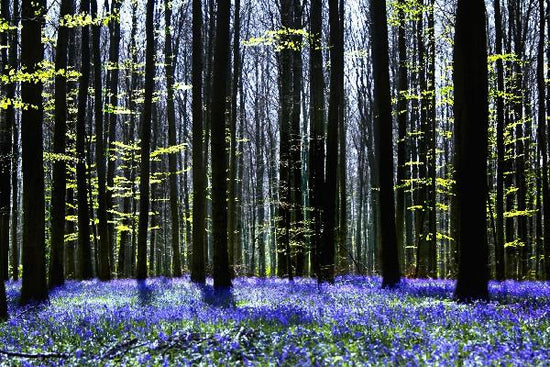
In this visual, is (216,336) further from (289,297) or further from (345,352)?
(289,297)

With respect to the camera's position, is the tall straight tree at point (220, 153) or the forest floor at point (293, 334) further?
the tall straight tree at point (220, 153)

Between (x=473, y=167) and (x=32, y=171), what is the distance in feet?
28.9

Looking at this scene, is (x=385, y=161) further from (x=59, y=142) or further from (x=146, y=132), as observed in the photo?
(x=146, y=132)

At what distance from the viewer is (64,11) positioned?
49.6 ft

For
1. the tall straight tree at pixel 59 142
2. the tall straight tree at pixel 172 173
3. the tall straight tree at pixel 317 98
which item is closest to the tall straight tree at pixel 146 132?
the tall straight tree at pixel 172 173

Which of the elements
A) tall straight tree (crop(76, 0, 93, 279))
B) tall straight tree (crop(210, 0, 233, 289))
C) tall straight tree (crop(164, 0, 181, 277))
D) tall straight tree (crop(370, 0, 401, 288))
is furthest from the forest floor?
tall straight tree (crop(164, 0, 181, 277))

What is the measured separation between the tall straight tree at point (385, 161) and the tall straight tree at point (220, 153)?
402cm

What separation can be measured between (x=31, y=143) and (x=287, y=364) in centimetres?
881

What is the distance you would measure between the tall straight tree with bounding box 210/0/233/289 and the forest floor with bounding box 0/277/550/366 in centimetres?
396

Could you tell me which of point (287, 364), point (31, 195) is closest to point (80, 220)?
point (31, 195)

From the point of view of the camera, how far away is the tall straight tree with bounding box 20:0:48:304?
11.5m

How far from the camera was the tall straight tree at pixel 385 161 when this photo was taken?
14.2 m

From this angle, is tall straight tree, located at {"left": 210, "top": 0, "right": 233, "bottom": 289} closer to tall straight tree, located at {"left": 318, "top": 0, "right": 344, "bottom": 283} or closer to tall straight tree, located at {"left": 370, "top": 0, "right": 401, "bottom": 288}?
tall straight tree, located at {"left": 318, "top": 0, "right": 344, "bottom": 283}

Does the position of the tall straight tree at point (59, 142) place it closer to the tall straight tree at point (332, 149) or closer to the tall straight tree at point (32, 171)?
the tall straight tree at point (32, 171)
